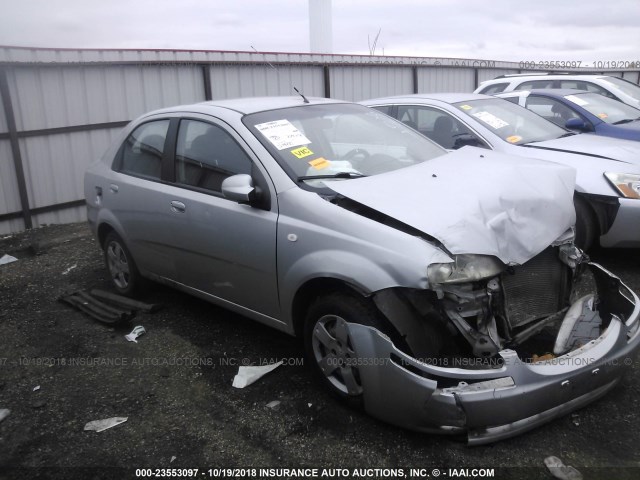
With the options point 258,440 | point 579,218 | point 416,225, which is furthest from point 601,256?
point 258,440

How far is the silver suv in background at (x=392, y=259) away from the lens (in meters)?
2.67

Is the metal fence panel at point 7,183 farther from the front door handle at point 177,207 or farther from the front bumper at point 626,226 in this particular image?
the front bumper at point 626,226

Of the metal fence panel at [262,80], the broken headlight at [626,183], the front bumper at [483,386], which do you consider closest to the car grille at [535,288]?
the front bumper at [483,386]

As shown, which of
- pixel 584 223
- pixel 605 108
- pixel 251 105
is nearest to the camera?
pixel 251 105

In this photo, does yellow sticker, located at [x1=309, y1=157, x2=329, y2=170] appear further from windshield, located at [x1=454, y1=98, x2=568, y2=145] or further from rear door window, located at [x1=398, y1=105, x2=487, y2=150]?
windshield, located at [x1=454, y1=98, x2=568, y2=145]

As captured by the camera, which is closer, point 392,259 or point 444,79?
point 392,259

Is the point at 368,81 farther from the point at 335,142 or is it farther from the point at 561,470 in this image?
the point at 561,470

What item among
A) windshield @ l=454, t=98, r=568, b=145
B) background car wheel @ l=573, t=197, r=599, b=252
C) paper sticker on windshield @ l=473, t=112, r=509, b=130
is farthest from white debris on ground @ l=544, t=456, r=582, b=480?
paper sticker on windshield @ l=473, t=112, r=509, b=130

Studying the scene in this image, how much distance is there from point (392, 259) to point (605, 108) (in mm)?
5698

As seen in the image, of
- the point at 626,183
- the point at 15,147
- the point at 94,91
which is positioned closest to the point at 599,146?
the point at 626,183

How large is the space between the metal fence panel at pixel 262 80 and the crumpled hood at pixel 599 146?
5.38 metres

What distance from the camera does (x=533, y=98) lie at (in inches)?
288

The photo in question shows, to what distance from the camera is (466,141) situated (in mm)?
5594

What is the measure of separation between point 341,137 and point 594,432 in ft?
7.55
